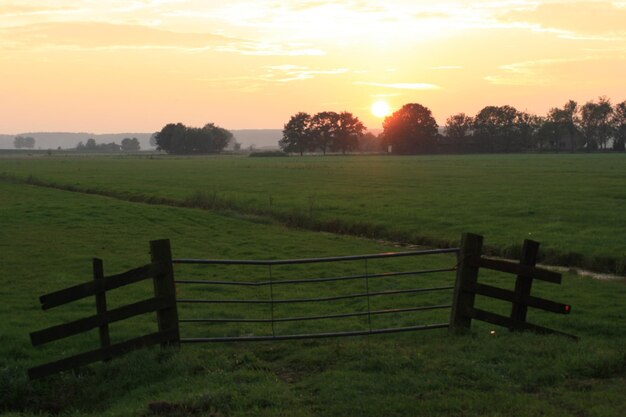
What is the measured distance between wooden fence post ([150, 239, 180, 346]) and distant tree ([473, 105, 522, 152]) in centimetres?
18739

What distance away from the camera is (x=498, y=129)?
634 feet

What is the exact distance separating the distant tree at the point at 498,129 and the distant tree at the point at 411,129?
52.2ft

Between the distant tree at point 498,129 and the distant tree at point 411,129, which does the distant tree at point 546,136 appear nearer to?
the distant tree at point 498,129

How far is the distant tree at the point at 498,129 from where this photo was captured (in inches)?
7461

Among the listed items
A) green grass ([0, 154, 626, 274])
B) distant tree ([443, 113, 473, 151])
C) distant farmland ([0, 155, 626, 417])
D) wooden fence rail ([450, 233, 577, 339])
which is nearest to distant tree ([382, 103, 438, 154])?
distant tree ([443, 113, 473, 151])

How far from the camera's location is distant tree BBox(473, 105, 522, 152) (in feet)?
622

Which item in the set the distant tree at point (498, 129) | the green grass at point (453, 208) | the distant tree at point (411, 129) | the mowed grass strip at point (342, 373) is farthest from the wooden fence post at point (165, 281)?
the distant tree at point (498, 129)

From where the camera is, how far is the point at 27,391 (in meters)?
10.1

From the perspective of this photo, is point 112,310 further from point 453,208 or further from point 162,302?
point 453,208

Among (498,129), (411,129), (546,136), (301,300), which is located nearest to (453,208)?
(301,300)

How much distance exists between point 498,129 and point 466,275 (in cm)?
19129

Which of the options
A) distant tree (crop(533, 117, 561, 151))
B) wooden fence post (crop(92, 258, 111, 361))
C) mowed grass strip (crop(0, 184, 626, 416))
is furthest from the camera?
distant tree (crop(533, 117, 561, 151))

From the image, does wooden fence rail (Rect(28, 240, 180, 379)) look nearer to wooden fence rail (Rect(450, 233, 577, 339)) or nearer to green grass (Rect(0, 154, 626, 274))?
wooden fence rail (Rect(450, 233, 577, 339))

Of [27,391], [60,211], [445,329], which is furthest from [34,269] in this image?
[60,211]
